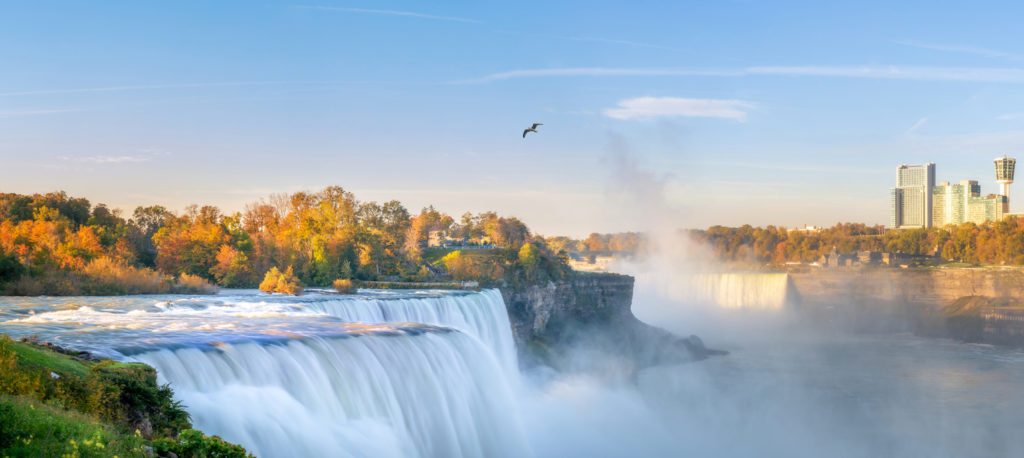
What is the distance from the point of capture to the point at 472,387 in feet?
79.7

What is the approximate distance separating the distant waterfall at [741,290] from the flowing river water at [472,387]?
29.3 metres

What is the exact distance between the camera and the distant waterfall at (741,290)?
101m

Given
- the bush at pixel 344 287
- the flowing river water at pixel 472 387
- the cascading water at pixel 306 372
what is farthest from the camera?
the bush at pixel 344 287

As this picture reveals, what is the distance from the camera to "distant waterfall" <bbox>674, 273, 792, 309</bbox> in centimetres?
10106

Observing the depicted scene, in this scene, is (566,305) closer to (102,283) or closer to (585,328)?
(585,328)

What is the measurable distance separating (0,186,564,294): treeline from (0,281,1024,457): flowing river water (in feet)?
13.0

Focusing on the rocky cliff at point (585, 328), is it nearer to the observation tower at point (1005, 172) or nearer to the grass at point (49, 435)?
the grass at point (49, 435)

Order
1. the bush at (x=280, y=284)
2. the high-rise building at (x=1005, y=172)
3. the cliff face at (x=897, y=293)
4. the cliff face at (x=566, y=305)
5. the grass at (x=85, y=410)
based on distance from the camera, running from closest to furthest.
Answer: the grass at (x=85, y=410) < the bush at (x=280, y=284) < the cliff face at (x=566, y=305) < the cliff face at (x=897, y=293) < the high-rise building at (x=1005, y=172)

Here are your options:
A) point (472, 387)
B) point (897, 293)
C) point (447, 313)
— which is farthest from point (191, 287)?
point (897, 293)

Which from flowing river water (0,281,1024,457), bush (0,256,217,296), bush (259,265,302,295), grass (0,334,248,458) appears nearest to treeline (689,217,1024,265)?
flowing river water (0,281,1024,457)

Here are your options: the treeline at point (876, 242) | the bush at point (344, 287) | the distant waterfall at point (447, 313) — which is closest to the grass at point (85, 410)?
the distant waterfall at point (447, 313)

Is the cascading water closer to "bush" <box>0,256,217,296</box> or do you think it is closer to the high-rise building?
"bush" <box>0,256,217,296</box>

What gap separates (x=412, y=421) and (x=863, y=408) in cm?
3684

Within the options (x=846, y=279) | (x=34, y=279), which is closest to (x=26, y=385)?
(x=34, y=279)
